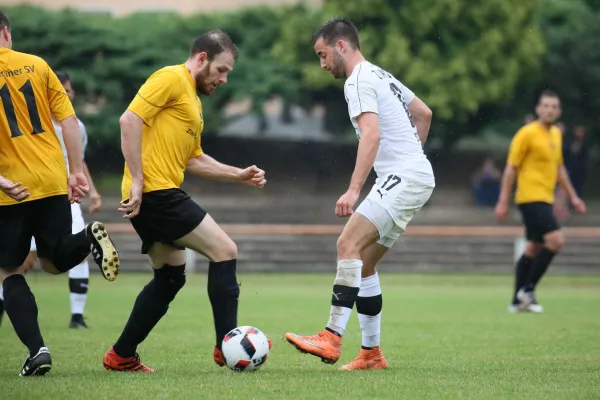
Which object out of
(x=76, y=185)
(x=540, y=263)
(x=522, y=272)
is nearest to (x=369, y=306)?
(x=76, y=185)

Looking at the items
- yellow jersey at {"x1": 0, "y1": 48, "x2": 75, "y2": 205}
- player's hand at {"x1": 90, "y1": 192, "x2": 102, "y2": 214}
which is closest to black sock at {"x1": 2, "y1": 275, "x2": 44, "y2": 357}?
yellow jersey at {"x1": 0, "y1": 48, "x2": 75, "y2": 205}

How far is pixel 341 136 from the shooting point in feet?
147

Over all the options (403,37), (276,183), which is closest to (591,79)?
(403,37)

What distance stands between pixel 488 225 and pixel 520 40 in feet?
38.1

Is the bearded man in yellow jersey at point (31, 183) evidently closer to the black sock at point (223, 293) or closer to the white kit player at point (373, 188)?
the black sock at point (223, 293)

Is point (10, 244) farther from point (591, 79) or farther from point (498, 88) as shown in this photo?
point (591, 79)

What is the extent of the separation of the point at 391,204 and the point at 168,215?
1.49 m

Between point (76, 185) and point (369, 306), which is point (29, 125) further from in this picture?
point (369, 306)

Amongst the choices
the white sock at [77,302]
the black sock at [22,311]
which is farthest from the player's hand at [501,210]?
the black sock at [22,311]

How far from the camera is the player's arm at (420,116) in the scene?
8.36 m

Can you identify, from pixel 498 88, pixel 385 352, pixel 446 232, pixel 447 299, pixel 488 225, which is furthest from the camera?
pixel 498 88

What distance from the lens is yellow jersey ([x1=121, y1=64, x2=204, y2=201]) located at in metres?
7.46

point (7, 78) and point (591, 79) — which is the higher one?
point (7, 78)

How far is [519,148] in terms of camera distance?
13.8 meters
